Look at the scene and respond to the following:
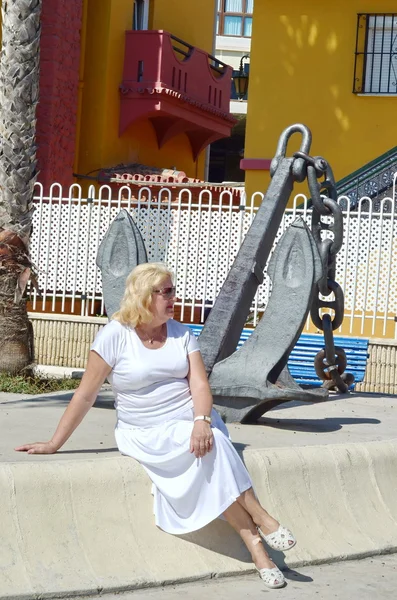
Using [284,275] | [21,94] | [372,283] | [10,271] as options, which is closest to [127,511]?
[284,275]

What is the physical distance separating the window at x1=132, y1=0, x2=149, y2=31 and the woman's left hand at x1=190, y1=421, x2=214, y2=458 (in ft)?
60.7

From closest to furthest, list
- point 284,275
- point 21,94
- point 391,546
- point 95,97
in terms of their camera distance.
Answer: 1. point 391,546
2. point 284,275
3. point 21,94
4. point 95,97

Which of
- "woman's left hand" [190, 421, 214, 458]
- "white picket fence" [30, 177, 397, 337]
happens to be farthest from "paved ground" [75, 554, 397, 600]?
"white picket fence" [30, 177, 397, 337]

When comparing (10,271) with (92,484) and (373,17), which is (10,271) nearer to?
(92,484)

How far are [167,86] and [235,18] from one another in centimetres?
1648

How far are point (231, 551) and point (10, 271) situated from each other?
5.19 m

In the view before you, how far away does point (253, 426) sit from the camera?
7.02 metres

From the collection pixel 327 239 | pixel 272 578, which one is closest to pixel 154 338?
pixel 272 578

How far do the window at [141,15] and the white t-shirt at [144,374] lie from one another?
18061 mm

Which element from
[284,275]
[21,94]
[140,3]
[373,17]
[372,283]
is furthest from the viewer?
[140,3]

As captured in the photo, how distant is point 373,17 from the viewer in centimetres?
1891

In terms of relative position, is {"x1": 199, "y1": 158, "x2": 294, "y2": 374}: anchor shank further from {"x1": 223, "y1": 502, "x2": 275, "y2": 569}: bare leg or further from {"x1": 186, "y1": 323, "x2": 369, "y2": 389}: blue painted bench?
{"x1": 186, "y1": 323, "x2": 369, "y2": 389}: blue painted bench

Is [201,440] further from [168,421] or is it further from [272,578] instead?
[272,578]

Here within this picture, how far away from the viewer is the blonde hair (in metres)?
5.16
